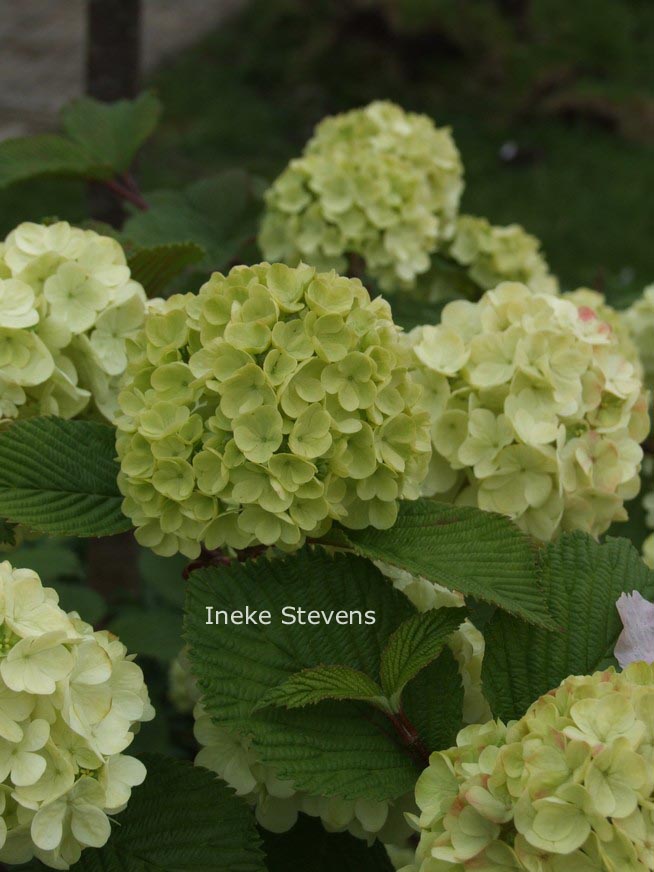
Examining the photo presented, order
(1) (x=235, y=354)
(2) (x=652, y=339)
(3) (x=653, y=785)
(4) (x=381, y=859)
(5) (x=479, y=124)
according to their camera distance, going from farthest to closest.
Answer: (5) (x=479, y=124) → (2) (x=652, y=339) → (4) (x=381, y=859) → (1) (x=235, y=354) → (3) (x=653, y=785)

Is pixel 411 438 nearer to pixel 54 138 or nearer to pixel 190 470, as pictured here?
pixel 190 470

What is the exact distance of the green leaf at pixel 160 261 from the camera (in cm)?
141

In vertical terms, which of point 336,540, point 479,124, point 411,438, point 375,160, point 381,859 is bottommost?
point 479,124

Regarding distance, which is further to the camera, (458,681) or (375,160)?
(375,160)

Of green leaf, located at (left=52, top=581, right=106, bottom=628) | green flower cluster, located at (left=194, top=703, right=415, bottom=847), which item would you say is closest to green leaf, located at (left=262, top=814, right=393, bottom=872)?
green flower cluster, located at (left=194, top=703, right=415, bottom=847)

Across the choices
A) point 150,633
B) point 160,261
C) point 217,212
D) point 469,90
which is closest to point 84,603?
point 150,633

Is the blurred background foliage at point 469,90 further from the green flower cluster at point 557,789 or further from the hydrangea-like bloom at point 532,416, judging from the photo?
the green flower cluster at point 557,789

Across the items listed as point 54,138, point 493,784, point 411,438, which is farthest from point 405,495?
point 54,138

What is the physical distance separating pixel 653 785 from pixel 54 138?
4.88 ft

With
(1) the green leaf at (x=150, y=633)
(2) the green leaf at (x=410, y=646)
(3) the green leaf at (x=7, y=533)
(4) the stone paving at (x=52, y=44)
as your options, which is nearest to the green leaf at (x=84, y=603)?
(1) the green leaf at (x=150, y=633)

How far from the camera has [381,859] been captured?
1.22 meters

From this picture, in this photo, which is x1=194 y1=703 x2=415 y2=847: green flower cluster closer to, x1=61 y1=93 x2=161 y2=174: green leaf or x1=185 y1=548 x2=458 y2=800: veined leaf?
x1=185 y1=548 x2=458 y2=800: veined leaf

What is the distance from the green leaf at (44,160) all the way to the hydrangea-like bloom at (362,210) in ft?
1.01

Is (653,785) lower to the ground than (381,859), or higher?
higher
